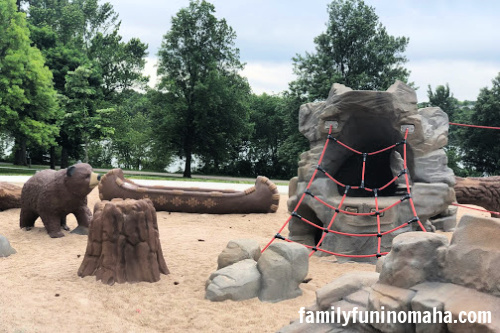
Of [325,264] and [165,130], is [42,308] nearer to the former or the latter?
[325,264]

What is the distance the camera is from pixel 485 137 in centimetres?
2394

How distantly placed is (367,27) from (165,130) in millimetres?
11455

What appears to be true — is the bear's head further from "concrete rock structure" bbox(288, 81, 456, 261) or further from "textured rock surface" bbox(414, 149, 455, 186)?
"textured rock surface" bbox(414, 149, 455, 186)

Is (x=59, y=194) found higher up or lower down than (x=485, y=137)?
lower down

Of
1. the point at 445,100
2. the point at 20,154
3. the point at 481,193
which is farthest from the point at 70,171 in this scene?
the point at 445,100

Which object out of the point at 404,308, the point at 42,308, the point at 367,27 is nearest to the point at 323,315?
the point at 404,308

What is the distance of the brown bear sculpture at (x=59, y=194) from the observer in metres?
6.88

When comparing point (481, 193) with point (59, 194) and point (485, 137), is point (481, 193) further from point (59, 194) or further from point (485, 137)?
point (485, 137)

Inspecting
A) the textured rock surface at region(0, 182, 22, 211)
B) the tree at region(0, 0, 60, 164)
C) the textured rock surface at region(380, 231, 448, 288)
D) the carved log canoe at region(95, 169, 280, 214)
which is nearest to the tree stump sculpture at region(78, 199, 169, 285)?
the textured rock surface at region(380, 231, 448, 288)

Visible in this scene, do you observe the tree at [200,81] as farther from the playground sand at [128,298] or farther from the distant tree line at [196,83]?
the playground sand at [128,298]

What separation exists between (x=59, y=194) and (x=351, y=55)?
62.3 ft

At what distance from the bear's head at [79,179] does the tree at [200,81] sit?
1580 centimetres

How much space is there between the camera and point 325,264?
5.89 meters

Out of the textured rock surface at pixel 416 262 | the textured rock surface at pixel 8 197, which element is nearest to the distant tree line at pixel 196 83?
the textured rock surface at pixel 8 197
